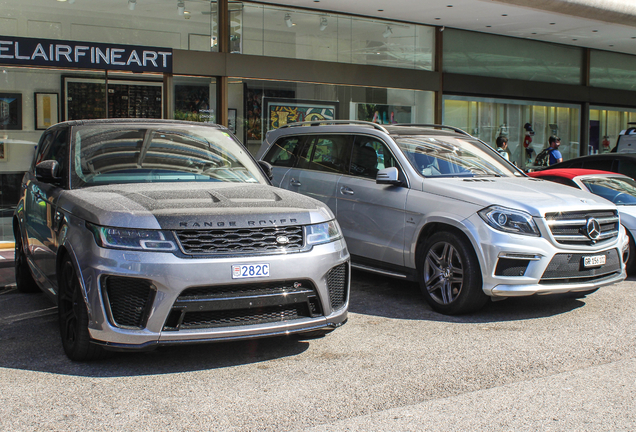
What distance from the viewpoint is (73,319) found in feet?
15.2

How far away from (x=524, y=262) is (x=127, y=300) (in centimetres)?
344

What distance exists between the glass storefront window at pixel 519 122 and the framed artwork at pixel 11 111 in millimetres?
10089

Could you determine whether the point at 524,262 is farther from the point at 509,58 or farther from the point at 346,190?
the point at 509,58

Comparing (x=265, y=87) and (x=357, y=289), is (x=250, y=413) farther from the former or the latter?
(x=265, y=87)

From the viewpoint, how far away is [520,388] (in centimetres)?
427

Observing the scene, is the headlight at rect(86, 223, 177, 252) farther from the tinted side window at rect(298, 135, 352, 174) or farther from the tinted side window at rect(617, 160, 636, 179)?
the tinted side window at rect(617, 160, 636, 179)

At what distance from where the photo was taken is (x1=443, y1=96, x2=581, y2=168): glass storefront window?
17.6 metres

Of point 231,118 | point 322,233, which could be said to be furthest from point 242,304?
point 231,118

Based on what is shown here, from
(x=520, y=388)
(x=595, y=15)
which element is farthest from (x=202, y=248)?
(x=595, y=15)

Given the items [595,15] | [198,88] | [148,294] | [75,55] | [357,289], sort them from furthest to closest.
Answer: [595,15] < [198,88] < [75,55] < [357,289] < [148,294]

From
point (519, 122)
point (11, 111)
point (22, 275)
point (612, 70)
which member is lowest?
point (22, 275)

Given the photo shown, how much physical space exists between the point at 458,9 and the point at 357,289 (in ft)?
31.0

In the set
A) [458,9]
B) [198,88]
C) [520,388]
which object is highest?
[458,9]

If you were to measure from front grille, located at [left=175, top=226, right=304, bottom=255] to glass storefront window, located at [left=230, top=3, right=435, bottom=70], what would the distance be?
31.9 feet
